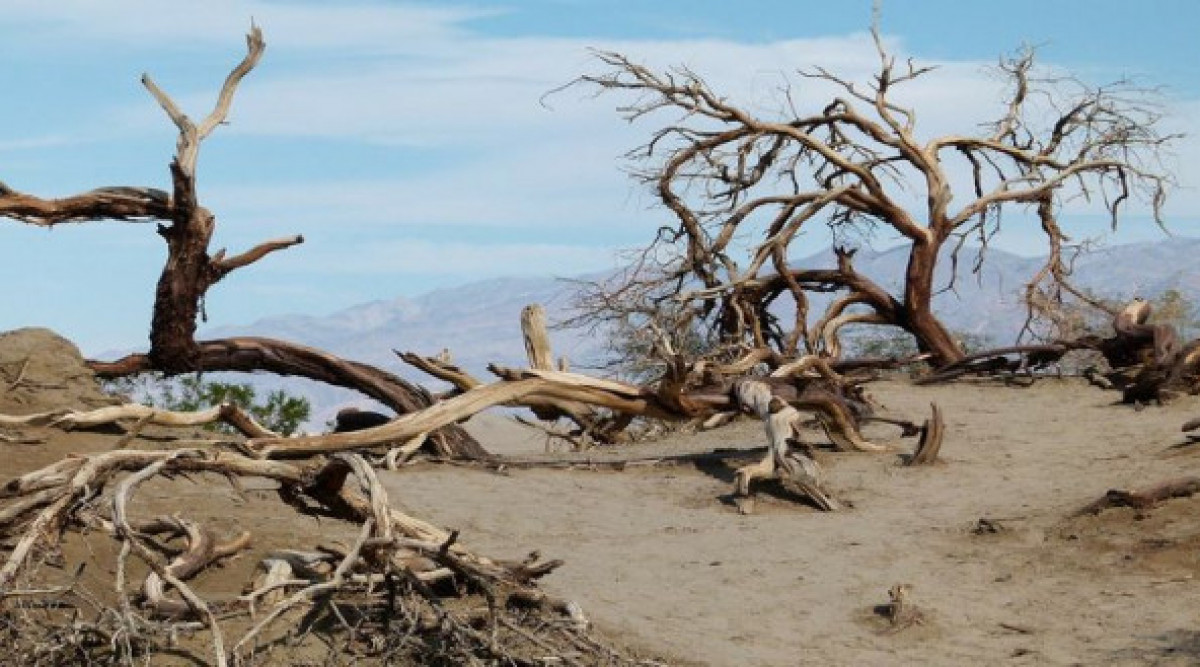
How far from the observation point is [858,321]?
15.6 m

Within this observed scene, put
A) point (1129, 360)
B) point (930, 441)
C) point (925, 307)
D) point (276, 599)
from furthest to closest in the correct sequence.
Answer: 1. point (925, 307)
2. point (1129, 360)
3. point (930, 441)
4. point (276, 599)

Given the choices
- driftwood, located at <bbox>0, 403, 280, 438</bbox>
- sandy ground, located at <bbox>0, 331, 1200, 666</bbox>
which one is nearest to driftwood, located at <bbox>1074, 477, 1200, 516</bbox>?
sandy ground, located at <bbox>0, 331, 1200, 666</bbox>

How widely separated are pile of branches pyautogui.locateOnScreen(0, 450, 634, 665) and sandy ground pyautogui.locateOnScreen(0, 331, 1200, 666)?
49 cm

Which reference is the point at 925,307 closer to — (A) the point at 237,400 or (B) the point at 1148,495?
(A) the point at 237,400

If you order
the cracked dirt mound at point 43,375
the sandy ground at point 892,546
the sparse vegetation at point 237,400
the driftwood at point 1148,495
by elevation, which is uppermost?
the cracked dirt mound at point 43,375

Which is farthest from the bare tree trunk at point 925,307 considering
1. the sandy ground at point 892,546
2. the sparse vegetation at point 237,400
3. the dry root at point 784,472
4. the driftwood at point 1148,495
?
the driftwood at point 1148,495

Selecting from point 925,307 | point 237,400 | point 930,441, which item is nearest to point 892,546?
point 930,441

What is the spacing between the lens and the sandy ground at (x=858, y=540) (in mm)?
7441

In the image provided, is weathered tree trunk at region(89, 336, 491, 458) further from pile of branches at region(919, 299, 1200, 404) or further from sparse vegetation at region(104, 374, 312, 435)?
pile of branches at region(919, 299, 1200, 404)

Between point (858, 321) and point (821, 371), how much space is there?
2709mm

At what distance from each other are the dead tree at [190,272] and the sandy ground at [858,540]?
140 cm

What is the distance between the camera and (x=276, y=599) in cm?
671

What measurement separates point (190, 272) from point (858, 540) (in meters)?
5.00

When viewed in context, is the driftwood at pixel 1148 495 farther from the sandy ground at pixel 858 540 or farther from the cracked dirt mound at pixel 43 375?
the cracked dirt mound at pixel 43 375
